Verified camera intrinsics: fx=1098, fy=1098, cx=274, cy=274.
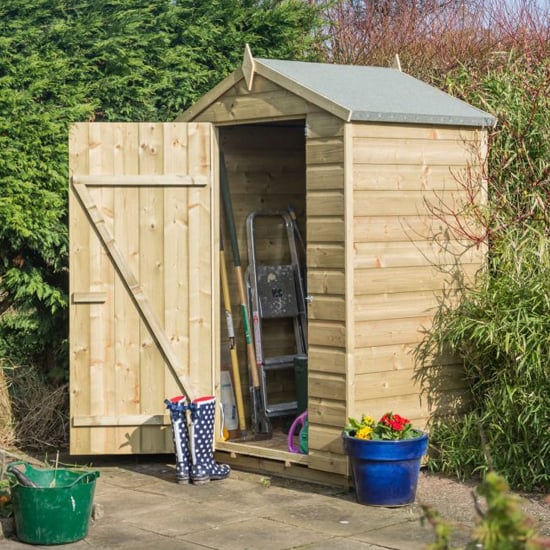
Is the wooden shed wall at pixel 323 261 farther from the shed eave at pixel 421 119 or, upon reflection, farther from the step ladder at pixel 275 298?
the step ladder at pixel 275 298

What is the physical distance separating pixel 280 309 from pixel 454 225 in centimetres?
155

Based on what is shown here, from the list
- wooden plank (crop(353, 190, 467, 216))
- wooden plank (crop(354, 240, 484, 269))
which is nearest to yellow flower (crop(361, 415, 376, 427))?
wooden plank (crop(354, 240, 484, 269))

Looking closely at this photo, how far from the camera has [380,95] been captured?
20.8ft

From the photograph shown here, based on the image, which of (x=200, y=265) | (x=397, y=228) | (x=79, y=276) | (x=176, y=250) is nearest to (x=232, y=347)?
(x=200, y=265)

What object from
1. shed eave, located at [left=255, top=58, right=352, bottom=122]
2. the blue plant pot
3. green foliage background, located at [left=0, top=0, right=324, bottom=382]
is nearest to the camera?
the blue plant pot

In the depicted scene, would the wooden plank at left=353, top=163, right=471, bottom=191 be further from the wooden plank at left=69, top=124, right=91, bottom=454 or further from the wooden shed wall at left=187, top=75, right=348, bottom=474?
the wooden plank at left=69, top=124, right=91, bottom=454

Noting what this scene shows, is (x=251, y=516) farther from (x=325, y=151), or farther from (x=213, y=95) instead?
(x=213, y=95)

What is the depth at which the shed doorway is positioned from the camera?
737cm

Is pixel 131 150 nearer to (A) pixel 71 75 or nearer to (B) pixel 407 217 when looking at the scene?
(A) pixel 71 75

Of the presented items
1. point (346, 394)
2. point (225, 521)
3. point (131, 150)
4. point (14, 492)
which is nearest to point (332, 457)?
point (346, 394)

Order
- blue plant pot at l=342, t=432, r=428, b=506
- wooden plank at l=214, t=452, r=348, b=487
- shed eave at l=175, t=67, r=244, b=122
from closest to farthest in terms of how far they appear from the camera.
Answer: blue plant pot at l=342, t=432, r=428, b=506 < wooden plank at l=214, t=452, r=348, b=487 < shed eave at l=175, t=67, r=244, b=122

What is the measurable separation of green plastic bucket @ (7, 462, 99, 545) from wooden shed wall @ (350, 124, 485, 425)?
165 centimetres

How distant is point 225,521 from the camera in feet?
17.9

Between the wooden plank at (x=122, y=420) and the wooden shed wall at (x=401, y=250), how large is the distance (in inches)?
53.9
